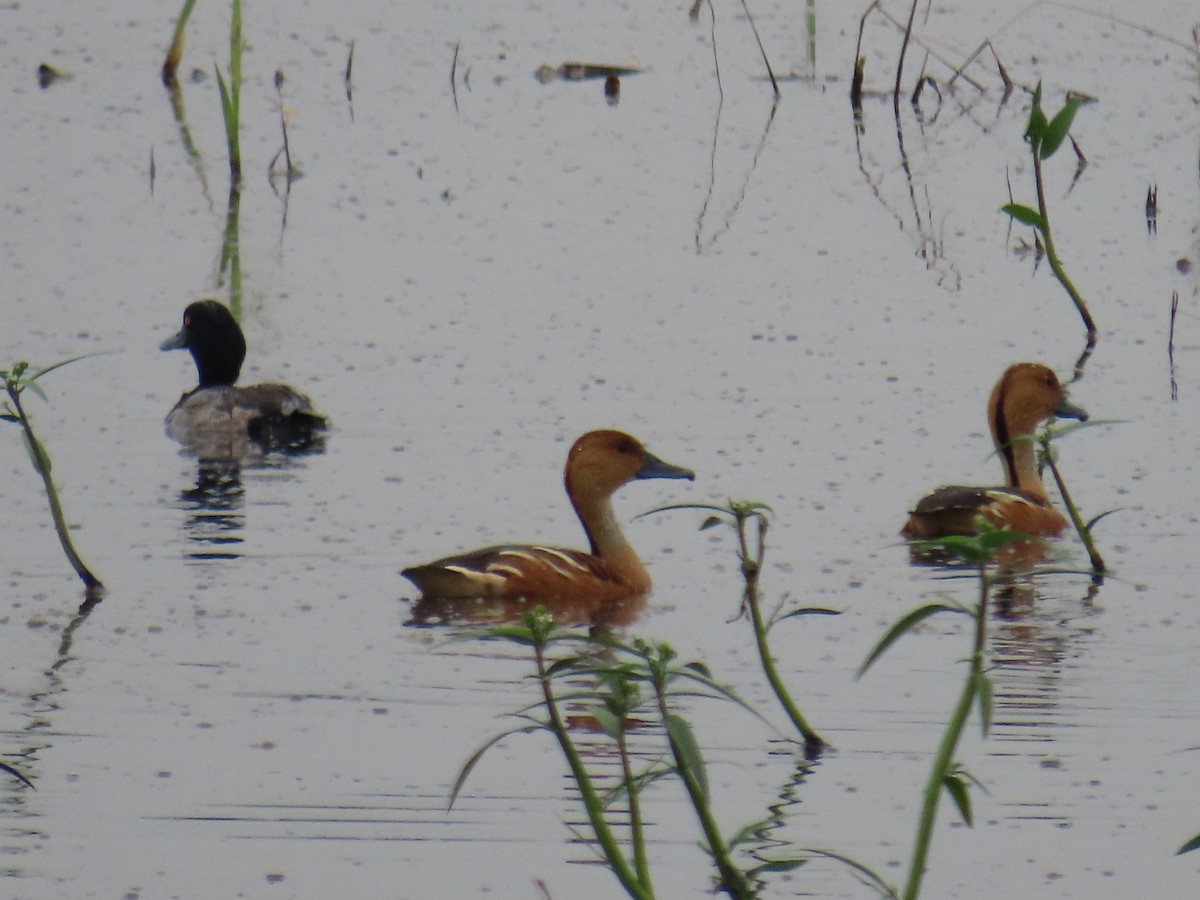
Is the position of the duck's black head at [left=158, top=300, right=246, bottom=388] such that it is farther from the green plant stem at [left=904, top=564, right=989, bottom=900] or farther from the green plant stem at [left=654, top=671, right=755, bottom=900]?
the green plant stem at [left=904, top=564, right=989, bottom=900]

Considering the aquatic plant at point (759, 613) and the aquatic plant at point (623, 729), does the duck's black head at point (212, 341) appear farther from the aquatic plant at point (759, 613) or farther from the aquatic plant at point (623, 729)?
the aquatic plant at point (623, 729)

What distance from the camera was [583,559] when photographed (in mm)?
8648

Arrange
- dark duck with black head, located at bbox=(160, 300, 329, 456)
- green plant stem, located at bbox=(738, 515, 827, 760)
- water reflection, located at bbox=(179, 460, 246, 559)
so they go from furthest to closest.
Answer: dark duck with black head, located at bbox=(160, 300, 329, 456) < water reflection, located at bbox=(179, 460, 246, 559) < green plant stem, located at bbox=(738, 515, 827, 760)

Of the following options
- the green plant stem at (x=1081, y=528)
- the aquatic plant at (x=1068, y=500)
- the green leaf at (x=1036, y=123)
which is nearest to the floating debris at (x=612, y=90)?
the green leaf at (x=1036, y=123)

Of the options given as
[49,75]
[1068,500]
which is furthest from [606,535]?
[49,75]

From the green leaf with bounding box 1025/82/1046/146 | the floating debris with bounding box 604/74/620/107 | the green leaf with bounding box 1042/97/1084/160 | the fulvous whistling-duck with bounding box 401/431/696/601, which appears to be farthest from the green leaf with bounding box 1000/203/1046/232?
the floating debris with bounding box 604/74/620/107

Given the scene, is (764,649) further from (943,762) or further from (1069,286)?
(1069,286)

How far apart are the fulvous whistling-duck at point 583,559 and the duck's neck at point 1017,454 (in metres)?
1.73

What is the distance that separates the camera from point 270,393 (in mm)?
11094

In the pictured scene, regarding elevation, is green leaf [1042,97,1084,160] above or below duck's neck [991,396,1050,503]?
above

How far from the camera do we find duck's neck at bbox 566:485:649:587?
872cm

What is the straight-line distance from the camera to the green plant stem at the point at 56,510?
759 cm

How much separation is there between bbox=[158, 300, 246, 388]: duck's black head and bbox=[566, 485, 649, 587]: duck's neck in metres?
3.57

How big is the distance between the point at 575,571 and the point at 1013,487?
2.16 m
